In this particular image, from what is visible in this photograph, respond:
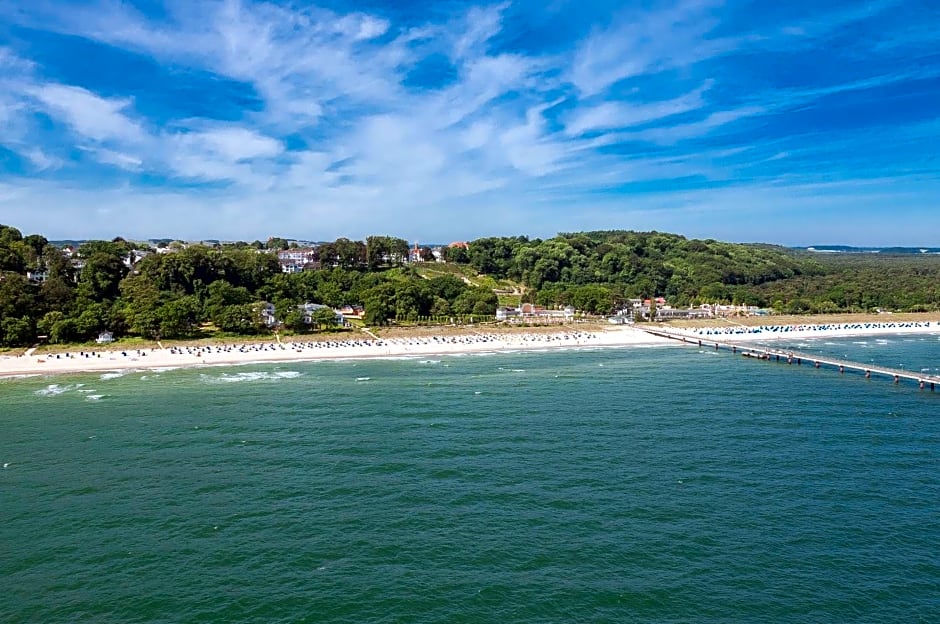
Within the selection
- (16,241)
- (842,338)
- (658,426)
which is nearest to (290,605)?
(658,426)

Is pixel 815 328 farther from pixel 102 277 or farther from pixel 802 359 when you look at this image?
pixel 102 277

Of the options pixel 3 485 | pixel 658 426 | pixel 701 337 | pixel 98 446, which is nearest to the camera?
pixel 3 485

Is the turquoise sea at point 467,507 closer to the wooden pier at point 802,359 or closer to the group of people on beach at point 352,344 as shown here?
the wooden pier at point 802,359

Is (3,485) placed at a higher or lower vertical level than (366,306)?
lower

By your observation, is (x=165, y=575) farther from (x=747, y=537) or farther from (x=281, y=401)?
(x=281, y=401)

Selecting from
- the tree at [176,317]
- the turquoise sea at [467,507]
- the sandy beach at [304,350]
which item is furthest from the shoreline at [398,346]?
the turquoise sea at [467,507]

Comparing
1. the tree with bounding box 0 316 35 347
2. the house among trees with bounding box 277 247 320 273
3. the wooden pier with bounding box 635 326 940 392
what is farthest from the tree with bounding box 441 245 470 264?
the tree with bounding box 0 316 35 347

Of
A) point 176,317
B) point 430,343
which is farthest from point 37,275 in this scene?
point 430,343
